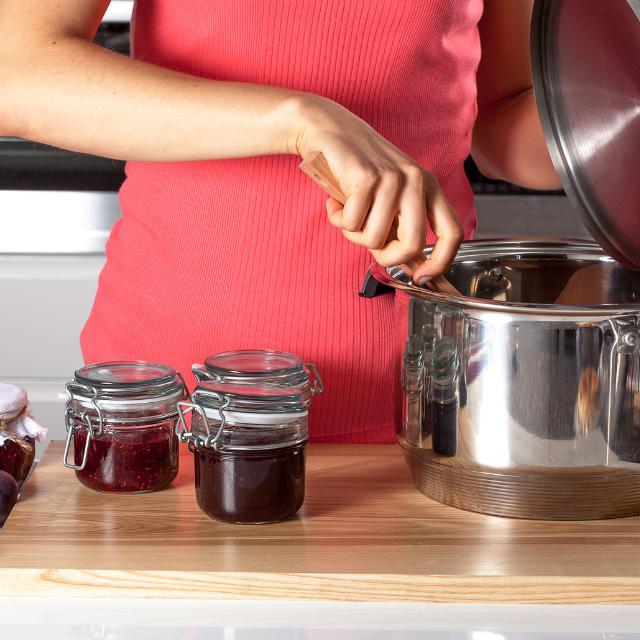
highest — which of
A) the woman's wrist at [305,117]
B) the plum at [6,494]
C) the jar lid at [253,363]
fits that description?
the woman's wrist at [305,117]

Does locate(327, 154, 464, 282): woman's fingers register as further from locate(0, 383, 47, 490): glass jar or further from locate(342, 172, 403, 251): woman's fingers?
locate(0, 383, 47, 490): glass jar

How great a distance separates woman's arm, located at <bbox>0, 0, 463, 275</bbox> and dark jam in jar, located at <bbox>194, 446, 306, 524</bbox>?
0.18 metres

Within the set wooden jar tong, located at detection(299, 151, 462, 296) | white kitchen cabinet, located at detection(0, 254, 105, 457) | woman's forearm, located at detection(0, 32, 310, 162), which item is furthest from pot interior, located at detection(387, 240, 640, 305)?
white kitchen cabinet, located at detection(0, 254, 105, 457)

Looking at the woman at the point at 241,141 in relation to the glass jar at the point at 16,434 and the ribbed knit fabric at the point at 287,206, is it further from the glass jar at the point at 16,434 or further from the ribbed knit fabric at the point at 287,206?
the glass jar at the point at 16,434

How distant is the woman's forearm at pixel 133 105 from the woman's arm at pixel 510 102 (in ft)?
1.44

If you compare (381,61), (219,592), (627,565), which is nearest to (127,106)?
(381,61)

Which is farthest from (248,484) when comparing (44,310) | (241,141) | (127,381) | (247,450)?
(44,310)

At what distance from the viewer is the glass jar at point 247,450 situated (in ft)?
1.90

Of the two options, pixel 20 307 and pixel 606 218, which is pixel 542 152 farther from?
pixel 20 307

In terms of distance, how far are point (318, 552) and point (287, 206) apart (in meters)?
0.36

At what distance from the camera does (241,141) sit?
635 millimetres

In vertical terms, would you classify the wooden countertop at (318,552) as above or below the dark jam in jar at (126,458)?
below

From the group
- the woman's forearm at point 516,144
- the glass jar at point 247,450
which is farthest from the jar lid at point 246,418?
the woman's forearm at point 516,144

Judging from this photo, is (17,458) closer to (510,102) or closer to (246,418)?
(246,418)
